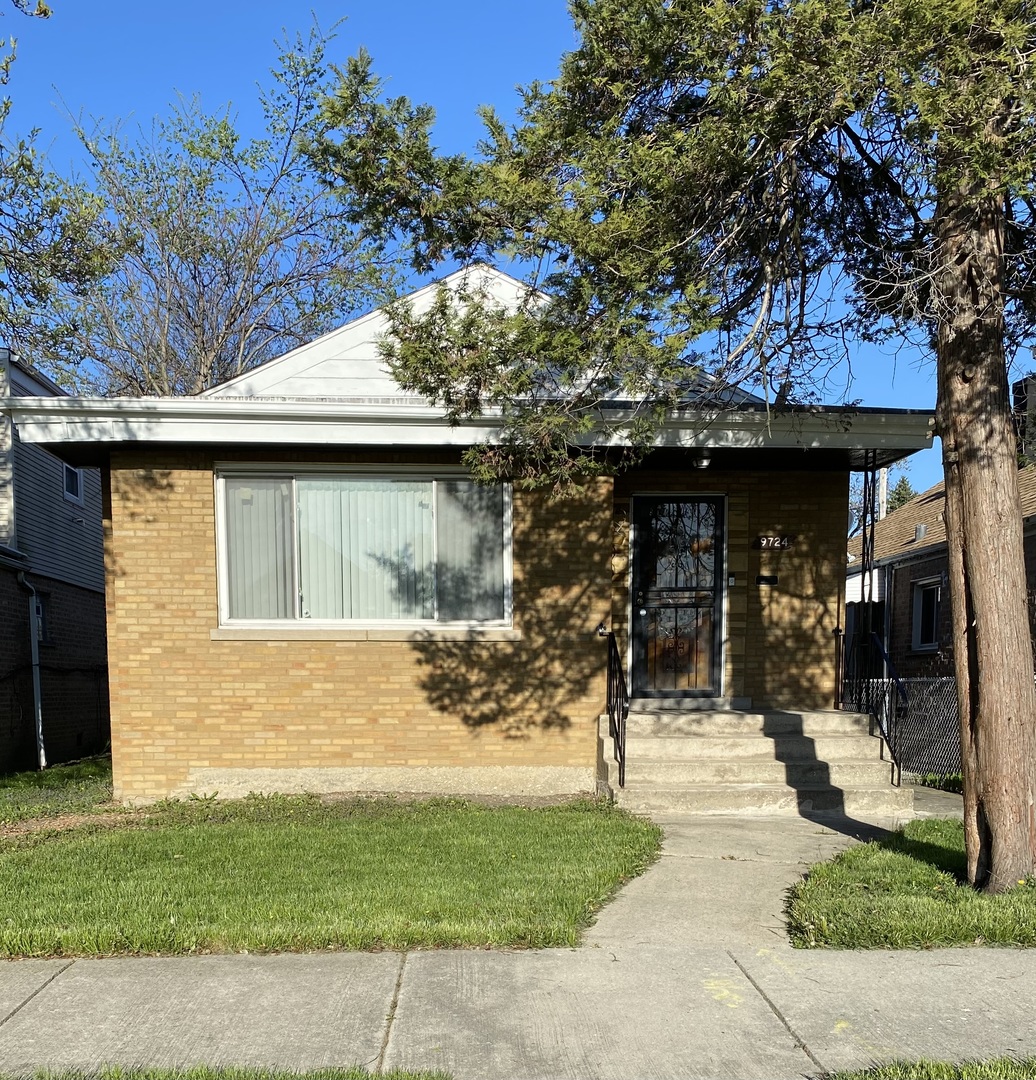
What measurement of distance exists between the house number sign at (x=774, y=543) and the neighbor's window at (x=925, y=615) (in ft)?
37.8

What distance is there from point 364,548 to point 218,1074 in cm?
581

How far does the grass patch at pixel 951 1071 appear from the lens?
10.5 feet

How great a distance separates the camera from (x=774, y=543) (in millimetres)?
9359

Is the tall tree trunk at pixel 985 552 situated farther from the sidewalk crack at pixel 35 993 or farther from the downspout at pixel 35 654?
the downspout at pixel 35 654

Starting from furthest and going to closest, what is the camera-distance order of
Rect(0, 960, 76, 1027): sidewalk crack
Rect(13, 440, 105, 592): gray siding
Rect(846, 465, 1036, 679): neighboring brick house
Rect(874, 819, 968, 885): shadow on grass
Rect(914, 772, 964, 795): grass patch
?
Rect(846, 465, 1036, 679): neighboring brick house, Rect(13, 440, 105, 592): gray siding, Rect(914, 772, 964, 795): grass patch, Rect(874, 819, 968, 885): shadow on grass, Rect(0, 960, 76, 1027): sidewalk crack

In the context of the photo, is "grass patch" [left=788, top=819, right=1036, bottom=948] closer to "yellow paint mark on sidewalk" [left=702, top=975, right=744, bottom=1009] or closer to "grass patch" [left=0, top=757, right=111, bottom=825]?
"yellow paint mark on sidewalk" [left=702, top=975, right=744, bottom=1009]

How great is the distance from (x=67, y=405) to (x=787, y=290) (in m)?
6.17

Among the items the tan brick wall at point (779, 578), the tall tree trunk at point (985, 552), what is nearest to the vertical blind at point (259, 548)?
the tan brick wall at point (779, 578)

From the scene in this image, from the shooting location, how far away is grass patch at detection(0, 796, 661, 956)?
461 centimetres

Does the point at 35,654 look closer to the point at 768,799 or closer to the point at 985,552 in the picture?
the point at 768,799

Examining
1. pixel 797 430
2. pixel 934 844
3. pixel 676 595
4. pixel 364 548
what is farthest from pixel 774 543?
pixel 364 548

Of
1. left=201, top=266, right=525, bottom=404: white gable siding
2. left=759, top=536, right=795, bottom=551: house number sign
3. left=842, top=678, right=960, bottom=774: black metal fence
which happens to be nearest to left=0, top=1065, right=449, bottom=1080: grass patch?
left=842, top=678, right=960, bottom=774: black metal fence

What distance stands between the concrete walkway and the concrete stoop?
2.79 metres

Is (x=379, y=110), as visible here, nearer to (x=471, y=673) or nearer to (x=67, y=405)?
(x=67, y=405)
